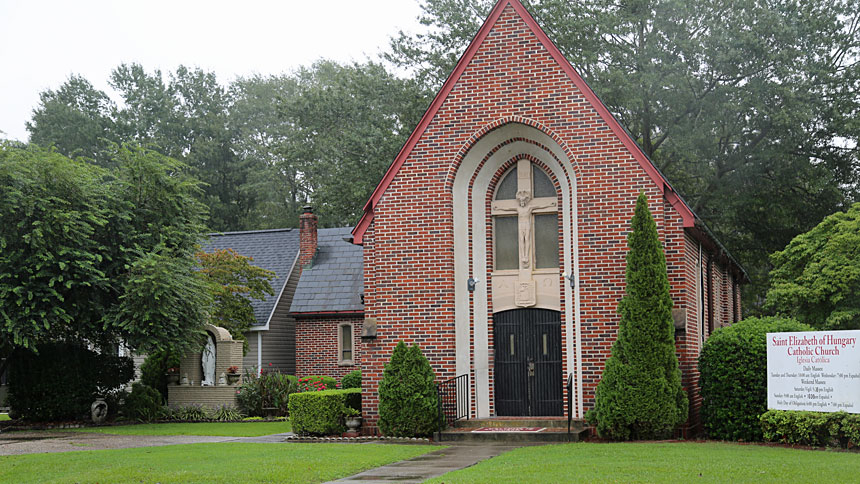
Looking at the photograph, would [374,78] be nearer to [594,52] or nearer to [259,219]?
[594,52]

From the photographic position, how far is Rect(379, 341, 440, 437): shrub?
56.7 feet

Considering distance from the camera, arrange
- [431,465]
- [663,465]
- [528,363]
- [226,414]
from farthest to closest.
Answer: [226,414] → [528,363] → [431,465] → [663,465]

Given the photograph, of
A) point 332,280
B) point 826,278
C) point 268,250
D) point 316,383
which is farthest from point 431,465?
point 268,250

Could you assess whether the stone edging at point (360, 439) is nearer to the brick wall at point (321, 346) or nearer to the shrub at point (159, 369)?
the shrub at point (159, 369)

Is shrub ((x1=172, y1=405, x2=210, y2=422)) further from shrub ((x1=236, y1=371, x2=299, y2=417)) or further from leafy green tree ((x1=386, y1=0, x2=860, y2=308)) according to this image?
leafy green tree ((x1=386, y1=0, x2=860, y2=308))

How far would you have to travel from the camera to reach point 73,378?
23750 millimetres

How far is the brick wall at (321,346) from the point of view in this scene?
1193 inches

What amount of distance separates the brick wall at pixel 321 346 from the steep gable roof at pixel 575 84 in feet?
37.2

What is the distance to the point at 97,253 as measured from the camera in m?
23.3

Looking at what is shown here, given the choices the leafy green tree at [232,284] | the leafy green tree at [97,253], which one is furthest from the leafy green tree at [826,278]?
the leafy green tree at [97,253]

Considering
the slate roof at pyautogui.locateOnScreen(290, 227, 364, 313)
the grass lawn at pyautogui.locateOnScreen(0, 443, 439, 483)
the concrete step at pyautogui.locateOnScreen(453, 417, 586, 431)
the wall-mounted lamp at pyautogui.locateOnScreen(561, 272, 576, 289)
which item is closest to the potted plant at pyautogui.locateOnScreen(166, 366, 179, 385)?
the slate roof at pyautogui.locateOnScreen(290, 227, 364, 313)

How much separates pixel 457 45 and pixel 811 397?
24410 millimetres

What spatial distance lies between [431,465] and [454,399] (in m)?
4.95

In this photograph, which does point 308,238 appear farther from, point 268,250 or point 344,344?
point 344,344
